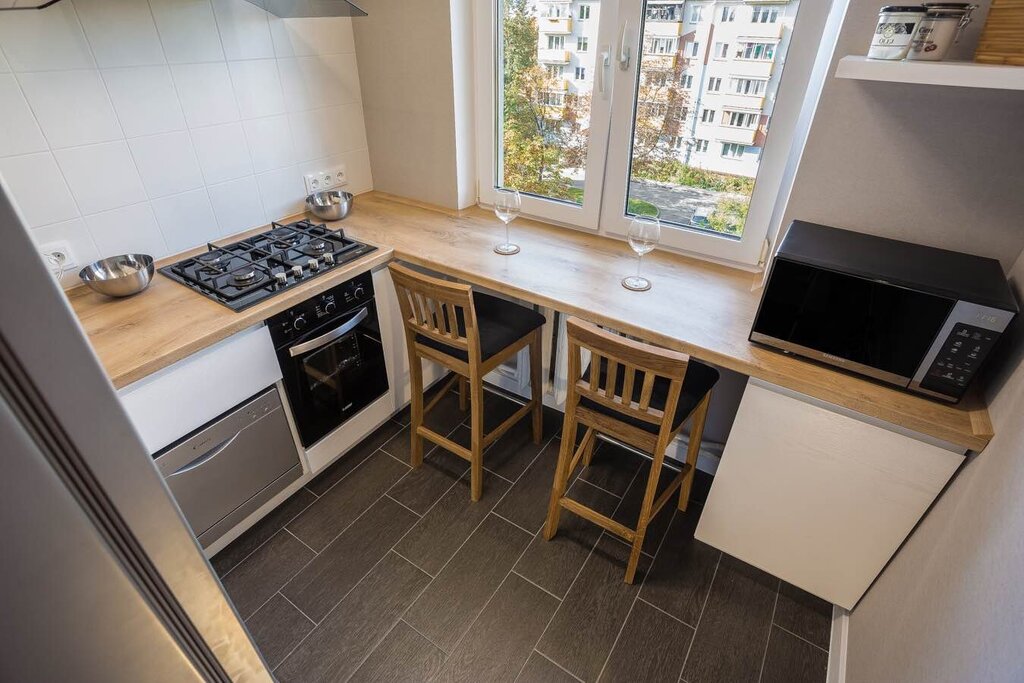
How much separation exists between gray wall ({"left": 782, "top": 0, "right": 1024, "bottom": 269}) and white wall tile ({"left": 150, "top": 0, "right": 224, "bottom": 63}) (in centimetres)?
193

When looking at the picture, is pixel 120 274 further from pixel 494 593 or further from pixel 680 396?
pixel 680 396

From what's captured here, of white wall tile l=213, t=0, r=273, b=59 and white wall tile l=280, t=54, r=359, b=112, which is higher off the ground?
white wall tile l=213, t=0, r=273, b=59

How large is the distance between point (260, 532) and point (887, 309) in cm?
205

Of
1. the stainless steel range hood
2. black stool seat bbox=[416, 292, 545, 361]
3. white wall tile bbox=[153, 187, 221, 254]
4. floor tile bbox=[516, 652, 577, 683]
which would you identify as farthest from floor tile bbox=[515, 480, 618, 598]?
the stainless steel range hood

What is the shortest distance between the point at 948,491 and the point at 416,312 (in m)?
1.52

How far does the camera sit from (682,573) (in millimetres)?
1760

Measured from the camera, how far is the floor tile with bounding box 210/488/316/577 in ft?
5.84

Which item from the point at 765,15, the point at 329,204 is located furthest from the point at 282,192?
the point at 765,15

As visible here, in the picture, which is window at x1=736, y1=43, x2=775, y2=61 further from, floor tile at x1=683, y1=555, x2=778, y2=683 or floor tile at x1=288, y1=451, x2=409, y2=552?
floor tile at x1=288, y1=451, x2=409, y2=552

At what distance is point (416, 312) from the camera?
1738 mm

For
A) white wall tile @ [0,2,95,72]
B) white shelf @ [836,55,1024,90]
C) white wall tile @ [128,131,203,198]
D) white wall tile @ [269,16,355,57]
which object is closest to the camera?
white shelf @ [836,55,1024,90]

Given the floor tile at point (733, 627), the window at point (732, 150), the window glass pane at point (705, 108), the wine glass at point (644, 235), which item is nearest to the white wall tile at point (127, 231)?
the wine glass at point (644, 235)

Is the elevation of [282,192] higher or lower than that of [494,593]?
higher

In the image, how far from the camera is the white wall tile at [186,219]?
1817mm
